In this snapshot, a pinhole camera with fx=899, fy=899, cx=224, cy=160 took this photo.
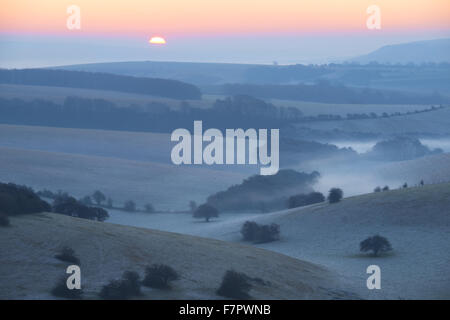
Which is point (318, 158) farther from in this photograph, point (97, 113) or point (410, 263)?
point (410, 263)

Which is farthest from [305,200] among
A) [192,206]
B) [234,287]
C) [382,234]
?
[234,287]

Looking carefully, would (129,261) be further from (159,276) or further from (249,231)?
(249,231)

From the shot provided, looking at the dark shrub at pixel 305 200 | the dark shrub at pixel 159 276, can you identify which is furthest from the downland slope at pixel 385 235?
the dark shrub at pixel 305 200

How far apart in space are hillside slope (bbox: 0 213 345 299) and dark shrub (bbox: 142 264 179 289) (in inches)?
12.6

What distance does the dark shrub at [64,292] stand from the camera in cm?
2172

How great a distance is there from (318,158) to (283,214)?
181 ft

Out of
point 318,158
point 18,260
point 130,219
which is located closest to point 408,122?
point 318,158

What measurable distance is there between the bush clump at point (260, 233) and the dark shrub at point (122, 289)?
20677 millimetres

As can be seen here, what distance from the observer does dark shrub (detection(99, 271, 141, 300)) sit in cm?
2203

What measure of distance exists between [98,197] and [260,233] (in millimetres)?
27553

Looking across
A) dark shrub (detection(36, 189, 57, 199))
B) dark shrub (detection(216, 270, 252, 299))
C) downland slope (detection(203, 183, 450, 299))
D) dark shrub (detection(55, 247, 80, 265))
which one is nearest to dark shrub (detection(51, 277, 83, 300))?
dark shrub (detection(55, 247, 80, 265))

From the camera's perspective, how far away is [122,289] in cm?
2225

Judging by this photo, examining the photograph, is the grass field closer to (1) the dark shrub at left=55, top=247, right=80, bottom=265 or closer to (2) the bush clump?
(2) the bush clump
